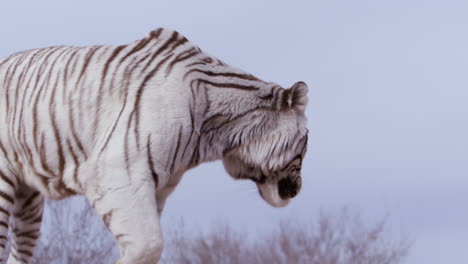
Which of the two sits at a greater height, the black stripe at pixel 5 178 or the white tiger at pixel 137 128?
the white tiger at pixel 137 128

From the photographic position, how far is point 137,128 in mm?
4602

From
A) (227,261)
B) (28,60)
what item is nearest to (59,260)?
(227,261)

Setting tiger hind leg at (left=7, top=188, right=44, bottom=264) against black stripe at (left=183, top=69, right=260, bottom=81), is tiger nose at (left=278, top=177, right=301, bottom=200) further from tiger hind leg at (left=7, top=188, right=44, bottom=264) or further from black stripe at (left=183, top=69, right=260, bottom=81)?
tiger hind leg at (left=7, top=188, right=44, bottom=264)

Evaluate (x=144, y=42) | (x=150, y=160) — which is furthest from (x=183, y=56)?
(x=150, y=160)

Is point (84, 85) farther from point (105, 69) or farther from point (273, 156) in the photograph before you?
point (273, 156)

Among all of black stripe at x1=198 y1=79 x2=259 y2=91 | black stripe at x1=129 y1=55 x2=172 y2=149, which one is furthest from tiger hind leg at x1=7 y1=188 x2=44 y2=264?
black stripe at x1=198 y1=79 x2=259 y2=91

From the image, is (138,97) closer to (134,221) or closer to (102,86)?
(102,86)

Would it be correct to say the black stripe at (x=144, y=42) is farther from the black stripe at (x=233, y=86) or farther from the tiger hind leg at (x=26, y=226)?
the tiger hind leg at (x=26, y=226)

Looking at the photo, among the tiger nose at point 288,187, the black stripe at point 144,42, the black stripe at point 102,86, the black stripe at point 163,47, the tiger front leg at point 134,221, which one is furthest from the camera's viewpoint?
the tiger nose at point 288,187

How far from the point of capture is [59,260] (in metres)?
12.5

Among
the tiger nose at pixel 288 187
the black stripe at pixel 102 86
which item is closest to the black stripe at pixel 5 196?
the black stripe at pixel 102 86

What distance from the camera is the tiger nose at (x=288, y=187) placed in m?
5.24

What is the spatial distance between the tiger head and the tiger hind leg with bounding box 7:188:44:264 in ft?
4.13

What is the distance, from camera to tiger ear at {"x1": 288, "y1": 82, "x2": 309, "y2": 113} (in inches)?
196
